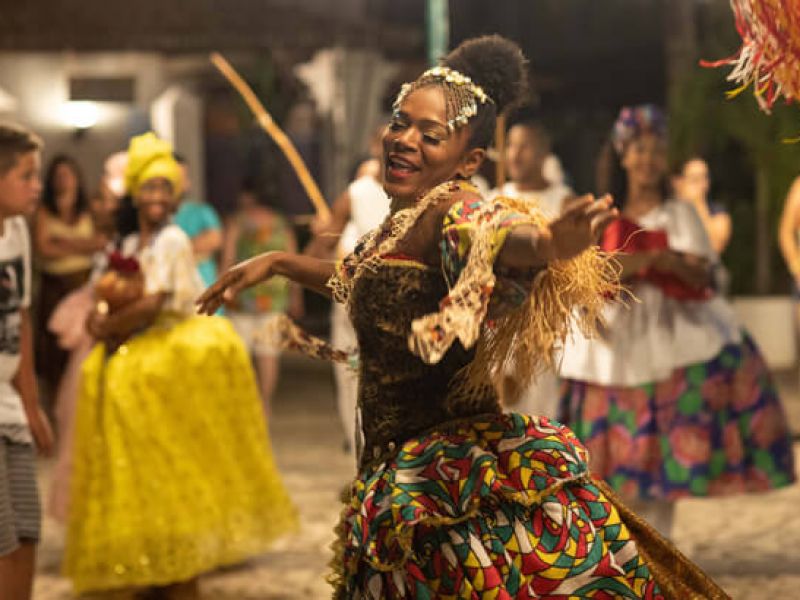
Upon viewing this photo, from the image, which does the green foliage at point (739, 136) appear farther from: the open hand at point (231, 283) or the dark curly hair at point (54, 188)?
the open hand at point (231, 283)

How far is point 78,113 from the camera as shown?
19.0m

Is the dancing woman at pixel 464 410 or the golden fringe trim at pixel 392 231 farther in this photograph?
the golden fringe trim at pixel 392 231

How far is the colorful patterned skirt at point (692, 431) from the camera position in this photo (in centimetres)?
627

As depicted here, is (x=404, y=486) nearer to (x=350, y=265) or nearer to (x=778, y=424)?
(x=350, y=265)

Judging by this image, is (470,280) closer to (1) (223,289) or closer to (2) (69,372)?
(1) (223,289)

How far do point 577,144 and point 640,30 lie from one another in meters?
3.22

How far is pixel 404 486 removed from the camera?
319cm

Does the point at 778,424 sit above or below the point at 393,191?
below

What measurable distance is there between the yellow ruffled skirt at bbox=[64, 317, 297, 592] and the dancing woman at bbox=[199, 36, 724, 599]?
270cm

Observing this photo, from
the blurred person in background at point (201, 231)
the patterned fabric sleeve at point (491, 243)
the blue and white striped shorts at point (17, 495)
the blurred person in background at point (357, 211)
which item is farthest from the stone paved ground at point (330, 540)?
the patterned fabric sleeve at point (491, 243)

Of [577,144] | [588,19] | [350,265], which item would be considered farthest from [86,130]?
[350,265]

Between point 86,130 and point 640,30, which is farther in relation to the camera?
point 640,30

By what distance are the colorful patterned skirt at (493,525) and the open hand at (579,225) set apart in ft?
1.98

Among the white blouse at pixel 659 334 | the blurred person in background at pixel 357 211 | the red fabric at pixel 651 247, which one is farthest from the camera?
the blurred person in background at pixel 357 211
